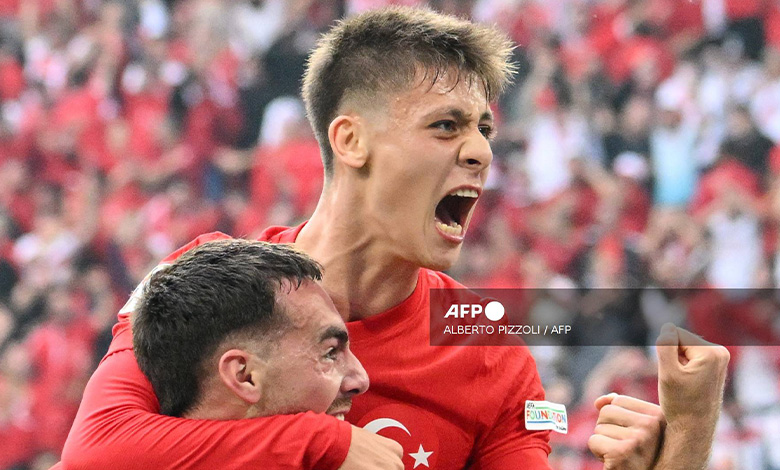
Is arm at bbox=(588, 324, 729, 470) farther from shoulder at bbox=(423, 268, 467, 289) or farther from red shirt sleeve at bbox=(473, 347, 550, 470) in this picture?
shoulder at bbox=(423, 268, 467, 289)

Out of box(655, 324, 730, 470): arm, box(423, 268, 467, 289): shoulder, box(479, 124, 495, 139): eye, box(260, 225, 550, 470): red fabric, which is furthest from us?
box(423, 268, 467, 289): shoulder

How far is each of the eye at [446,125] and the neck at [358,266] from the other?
260 millimetres

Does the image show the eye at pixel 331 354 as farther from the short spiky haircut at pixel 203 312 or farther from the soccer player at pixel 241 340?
the short spiky haircut at pixel 203 312


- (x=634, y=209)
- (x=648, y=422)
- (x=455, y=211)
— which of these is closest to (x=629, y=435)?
(x=648, y=422)

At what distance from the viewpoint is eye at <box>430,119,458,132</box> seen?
2289mm

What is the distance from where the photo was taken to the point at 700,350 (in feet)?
6.58

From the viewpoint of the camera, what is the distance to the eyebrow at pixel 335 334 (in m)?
1.89

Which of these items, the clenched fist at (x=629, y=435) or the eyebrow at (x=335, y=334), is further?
the clenched fist at (x=629, y=435)

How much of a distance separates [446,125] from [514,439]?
0.74m

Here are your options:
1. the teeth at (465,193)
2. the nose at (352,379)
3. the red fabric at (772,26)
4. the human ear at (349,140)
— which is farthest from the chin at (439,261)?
the red fabric at (772,26)

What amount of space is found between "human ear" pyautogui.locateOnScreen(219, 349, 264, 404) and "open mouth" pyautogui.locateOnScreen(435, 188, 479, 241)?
0.65 meters

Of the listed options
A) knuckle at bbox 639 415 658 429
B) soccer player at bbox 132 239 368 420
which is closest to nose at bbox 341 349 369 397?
soccer player at bbox 132 239 368 420

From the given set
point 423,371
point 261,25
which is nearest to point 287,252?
point 423,371

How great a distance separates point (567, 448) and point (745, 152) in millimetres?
1796
